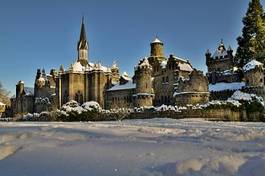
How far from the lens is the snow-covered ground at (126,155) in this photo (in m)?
6.00

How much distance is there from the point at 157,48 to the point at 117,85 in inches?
357

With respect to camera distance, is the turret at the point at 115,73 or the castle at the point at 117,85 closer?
the castle at the point at 117,85

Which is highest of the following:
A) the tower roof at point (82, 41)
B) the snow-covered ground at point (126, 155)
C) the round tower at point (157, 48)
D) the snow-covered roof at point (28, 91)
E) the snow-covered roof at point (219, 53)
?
the tower roof at point (82, 41)

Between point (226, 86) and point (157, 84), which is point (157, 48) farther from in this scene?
point (226, 86)

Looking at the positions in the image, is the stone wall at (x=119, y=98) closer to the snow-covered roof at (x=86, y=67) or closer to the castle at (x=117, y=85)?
the castle at (x=117, y=85)

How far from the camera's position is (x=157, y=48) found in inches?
2422

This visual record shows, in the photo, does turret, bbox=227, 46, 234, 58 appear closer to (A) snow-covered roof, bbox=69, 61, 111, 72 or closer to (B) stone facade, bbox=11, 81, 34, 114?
(A) snow-covered roof, bbox=69, 61, 111, 72

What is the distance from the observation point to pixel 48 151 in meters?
7.61

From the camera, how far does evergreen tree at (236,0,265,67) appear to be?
164ft

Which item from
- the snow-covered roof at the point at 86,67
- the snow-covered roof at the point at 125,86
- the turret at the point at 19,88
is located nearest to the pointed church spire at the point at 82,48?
the snow-covered roof at the point at 86,67

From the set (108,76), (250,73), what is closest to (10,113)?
→ (108,76)

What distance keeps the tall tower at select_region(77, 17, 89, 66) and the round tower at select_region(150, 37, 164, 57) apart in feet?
49.3

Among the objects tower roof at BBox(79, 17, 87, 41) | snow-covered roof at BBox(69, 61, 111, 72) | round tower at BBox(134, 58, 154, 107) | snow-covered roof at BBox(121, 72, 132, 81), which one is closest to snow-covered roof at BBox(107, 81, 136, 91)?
snow-covered roof at BBox(121, 72, 132, 81)

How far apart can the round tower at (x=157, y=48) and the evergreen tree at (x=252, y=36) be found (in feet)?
45.4
